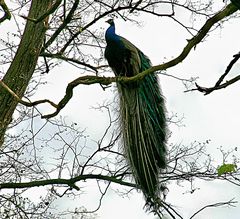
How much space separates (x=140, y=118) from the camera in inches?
153

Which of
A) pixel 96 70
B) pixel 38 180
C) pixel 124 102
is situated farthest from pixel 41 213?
pixel 96 70

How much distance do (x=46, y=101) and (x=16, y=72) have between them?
1264mm

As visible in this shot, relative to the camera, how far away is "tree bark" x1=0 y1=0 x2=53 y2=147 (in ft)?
12.4

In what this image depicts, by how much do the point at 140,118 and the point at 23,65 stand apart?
1.01 m

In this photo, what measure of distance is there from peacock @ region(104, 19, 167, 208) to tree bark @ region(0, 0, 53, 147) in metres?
0.56

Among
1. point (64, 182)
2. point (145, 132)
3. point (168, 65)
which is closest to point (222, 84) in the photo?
point (168, 65)

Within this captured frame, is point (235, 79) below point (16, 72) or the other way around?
below

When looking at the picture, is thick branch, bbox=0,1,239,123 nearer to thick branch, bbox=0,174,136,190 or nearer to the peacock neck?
thick branch, bbox=0,174,136,190

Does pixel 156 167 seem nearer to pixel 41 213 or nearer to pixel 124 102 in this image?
pixel 124 102

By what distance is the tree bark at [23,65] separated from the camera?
3.78 metres

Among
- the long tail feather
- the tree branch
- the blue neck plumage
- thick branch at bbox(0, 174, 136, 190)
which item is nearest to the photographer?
the tree branch

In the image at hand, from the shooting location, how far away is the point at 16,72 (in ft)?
13.1

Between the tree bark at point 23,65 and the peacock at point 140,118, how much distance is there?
1.85ft

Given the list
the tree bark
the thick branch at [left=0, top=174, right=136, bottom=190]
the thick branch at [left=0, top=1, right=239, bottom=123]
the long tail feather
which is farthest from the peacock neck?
the thick branch at [left=0, top=1, right=239, bottom=123]
